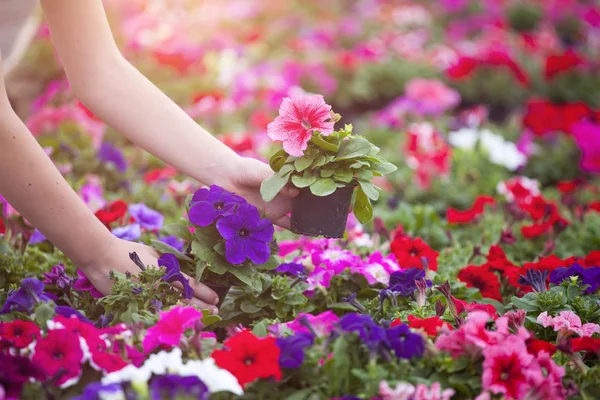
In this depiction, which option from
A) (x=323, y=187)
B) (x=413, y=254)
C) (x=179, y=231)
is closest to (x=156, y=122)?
(x=179, y=231)

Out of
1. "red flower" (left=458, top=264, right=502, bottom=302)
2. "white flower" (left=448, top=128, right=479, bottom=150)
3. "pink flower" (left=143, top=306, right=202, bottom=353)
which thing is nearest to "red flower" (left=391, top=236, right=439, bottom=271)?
"red flower" (left=458, top=264, right=502, bottom=302)

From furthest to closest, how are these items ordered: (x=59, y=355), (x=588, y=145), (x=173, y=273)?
(x=588, y=145) < (x=173, y=273) < (x=59, y=355)

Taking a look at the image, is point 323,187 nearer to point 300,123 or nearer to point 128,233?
point 300,123

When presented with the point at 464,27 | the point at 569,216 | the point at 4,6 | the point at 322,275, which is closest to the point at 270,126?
the point at 322,275

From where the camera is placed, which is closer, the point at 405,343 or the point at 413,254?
the point at 405,343

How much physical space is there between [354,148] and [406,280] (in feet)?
1.51

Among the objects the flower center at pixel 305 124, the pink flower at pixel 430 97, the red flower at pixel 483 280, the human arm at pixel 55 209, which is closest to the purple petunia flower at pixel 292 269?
the human arm at pixel 55 209

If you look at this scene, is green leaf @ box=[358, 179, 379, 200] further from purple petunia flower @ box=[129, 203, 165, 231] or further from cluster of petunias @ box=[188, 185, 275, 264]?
purple petunia flower @ box=[129, 203, 165, 231]

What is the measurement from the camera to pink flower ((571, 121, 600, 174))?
4203 mm

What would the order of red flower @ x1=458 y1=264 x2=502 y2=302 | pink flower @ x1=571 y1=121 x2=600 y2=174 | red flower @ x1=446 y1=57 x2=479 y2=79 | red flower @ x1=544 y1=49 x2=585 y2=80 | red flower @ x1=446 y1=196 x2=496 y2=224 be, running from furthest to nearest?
red flower @ x1=544 y1=49 x2=585 y2=80, red flower @ x1=446 y1=57 x2=479 y2=79, pink flower @ x1=571 y1=121 x2=600 y2=174, red flower @ x1=446 y1=196 x2=496 y2=224, red flower @ x1=458 y1=264 x2=502 y2=302

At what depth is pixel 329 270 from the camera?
2227 millimetres

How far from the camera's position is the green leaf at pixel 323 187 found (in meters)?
1.86

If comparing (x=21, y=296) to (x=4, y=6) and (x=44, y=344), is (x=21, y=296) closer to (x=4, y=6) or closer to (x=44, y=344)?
(x=44, y=344)

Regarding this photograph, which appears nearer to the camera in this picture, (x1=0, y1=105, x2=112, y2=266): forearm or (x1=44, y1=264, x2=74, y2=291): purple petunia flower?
(x1=0, y1=105, x2=112, y2=266): forearm
